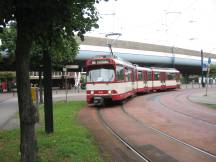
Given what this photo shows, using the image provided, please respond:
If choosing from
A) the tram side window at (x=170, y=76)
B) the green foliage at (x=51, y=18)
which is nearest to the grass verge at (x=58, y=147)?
the green foliage at (x=51, y=18)

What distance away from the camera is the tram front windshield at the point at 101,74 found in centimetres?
2422

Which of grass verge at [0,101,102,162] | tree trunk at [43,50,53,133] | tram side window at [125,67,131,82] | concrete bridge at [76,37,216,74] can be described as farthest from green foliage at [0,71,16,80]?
tree trunk at [43,50,53,133]

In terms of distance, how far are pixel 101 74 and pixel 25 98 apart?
17.0m

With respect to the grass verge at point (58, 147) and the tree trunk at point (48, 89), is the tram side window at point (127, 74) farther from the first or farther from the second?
the tree trunk at point (48, 89)

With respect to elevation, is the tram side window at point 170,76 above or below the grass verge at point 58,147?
above

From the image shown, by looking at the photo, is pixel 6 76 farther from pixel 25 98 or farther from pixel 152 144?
pixel 25 98

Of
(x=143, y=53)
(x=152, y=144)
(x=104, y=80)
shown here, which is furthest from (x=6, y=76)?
(x=152, y=144)

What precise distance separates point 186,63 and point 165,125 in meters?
77.1

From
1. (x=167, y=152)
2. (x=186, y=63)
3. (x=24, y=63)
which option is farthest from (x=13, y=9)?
(x=186, y=63)

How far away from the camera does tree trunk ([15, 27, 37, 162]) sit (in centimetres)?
730

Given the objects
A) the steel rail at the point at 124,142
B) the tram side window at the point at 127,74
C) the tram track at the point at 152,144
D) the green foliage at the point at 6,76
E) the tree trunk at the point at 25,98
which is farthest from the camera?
the green foliage at the point at 6,76

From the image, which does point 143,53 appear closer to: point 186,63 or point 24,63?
point 186,63

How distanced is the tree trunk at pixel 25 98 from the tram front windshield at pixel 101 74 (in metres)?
16.6

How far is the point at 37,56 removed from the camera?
28844 millimetres
